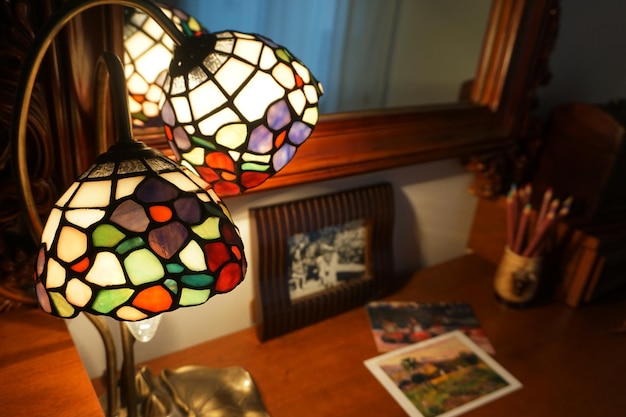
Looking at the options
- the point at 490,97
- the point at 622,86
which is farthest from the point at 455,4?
the point at 622,86

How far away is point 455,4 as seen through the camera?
1.06 metres

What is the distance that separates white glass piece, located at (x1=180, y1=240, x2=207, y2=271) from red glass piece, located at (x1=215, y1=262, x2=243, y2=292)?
20 millimetres

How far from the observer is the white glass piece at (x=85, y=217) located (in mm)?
393

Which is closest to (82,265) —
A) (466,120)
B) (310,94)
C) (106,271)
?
(106,271)

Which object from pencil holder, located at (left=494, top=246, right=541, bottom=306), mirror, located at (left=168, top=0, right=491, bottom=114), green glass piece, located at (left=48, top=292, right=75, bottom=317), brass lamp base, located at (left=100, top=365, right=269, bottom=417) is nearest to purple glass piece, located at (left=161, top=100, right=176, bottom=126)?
green glass piece, located at (left=48, top=292, right=75, bottom=317)

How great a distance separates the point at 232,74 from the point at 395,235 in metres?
0.78

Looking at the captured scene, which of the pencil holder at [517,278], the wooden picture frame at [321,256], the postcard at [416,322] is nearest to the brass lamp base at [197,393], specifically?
the wooden picture frame at [321,256]

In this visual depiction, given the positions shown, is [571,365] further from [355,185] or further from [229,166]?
[229,166]

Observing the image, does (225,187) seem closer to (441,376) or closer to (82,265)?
(82,265)

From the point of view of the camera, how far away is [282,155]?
0.53 metres

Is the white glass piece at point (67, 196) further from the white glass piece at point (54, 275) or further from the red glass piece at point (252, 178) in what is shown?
the red glass piece at point (252, 178)

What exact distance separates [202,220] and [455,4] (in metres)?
0.89

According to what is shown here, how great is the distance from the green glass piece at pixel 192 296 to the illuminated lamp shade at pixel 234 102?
16cm

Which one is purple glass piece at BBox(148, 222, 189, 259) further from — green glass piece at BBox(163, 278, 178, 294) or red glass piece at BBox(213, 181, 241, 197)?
red glass piece at BBox(213, 181, 241, 197)
